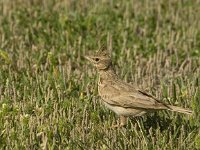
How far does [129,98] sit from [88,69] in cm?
257

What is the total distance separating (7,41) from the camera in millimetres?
Result: 12141

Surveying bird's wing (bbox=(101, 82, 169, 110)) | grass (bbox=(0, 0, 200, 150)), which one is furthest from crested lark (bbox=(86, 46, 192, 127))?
grass (bbox=(0, 0, 200, 150))

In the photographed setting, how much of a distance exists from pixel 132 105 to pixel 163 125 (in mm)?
568

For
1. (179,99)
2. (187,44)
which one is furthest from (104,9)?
(179,99)

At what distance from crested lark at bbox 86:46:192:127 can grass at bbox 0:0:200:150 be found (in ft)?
0.77

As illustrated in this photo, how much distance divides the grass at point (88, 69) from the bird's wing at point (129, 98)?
0.31 metres

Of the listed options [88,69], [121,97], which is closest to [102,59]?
[121,97]

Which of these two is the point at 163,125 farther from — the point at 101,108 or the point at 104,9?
the point at 104,9

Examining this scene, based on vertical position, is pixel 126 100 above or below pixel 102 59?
below

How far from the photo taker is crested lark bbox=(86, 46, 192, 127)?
8469mm

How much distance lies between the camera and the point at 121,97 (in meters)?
8.74

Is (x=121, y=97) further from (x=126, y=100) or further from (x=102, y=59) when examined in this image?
(x=102, y=59)

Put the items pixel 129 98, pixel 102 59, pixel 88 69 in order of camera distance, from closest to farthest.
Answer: pixel 129 98 → pixel 102 59 → pixel 88 69

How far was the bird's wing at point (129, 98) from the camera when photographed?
8469 millimetres
